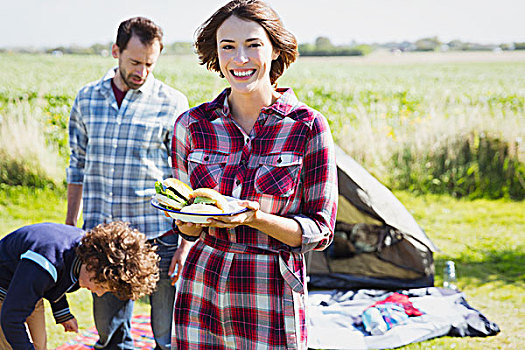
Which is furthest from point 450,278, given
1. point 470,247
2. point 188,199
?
point 188,199

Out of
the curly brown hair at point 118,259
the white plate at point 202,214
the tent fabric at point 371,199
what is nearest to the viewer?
the white plate at point 202,214

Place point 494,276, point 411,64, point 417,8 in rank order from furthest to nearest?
point 417,8, point 411,64, point 494,276

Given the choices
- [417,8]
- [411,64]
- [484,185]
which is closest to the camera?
[484,185]

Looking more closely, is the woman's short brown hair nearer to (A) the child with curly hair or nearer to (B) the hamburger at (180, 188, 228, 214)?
(B) the hamburger at (180, 188, 228, 214)

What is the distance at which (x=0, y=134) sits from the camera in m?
8.55

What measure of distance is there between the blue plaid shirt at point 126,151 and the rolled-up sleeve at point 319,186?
1284 mm

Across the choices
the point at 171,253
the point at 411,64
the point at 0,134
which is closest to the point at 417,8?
the point at 411,64

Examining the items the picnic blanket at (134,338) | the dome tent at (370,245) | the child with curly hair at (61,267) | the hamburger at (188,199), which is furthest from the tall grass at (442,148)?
the hamburger at (188,199)

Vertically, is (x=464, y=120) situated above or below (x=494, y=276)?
above

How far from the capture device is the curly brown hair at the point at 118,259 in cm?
248

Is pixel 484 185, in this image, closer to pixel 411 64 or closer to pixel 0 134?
pixel 0 134

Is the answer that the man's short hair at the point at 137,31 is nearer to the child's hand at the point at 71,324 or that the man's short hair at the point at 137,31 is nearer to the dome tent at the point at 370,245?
the child's hand at the point at 71,324

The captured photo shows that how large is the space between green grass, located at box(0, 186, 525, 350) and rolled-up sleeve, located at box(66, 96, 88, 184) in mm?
1590

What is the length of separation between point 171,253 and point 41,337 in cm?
77
